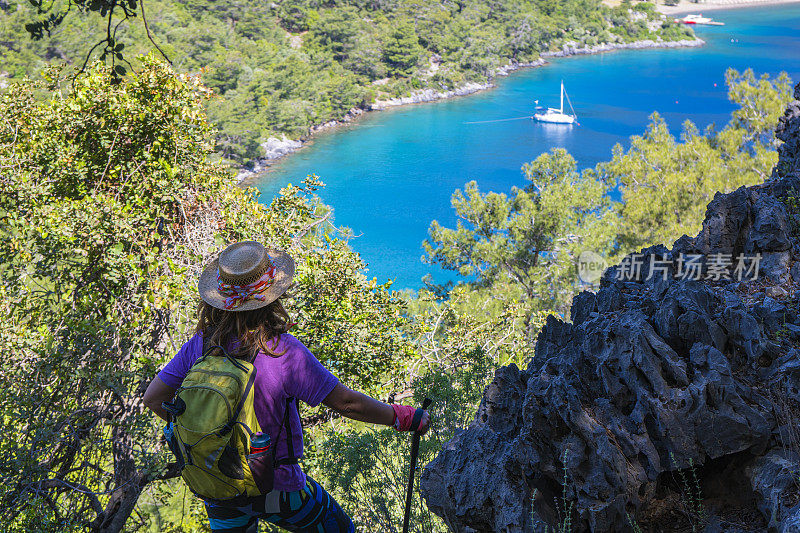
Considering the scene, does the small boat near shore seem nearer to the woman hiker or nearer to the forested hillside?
the forested hillside

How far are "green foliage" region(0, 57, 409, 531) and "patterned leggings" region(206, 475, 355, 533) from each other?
3.05 meters

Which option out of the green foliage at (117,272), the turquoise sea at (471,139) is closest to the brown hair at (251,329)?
the green foliage at (117,272)

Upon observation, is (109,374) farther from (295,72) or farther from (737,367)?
(295,72)

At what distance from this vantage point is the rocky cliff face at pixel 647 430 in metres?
2.91

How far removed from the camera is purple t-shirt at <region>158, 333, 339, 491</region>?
2324 mm

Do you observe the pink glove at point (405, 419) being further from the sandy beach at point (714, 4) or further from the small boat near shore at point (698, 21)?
the sandy beach at point (714, 4)

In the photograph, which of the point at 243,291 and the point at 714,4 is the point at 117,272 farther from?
the point at 714,4

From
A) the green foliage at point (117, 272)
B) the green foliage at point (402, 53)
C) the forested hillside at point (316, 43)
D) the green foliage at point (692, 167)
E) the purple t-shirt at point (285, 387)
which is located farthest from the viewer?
the green foliage at point (402, 53)

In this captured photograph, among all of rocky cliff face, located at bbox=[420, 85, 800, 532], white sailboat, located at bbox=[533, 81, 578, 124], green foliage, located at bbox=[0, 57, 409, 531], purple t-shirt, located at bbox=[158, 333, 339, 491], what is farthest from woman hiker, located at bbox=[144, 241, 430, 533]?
white sailboat, located at bbox=[533, 81, 578, 124]

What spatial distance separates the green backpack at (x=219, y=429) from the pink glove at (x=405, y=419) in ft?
1.71

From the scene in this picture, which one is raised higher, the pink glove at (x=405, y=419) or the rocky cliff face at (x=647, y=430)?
the pink glove at (x=405, y=419)

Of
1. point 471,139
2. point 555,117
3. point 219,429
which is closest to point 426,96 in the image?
point 471,139

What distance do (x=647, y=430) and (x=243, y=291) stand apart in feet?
6.93

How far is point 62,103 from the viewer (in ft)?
26.8
